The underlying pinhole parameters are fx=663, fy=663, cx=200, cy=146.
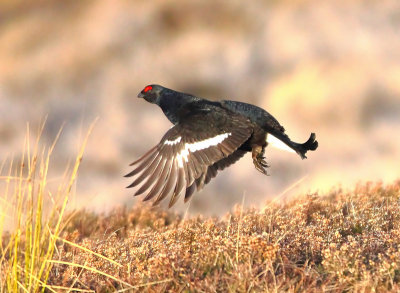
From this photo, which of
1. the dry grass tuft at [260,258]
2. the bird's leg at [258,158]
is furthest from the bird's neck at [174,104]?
the dry grass tuft at [260,258]

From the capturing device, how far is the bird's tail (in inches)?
237

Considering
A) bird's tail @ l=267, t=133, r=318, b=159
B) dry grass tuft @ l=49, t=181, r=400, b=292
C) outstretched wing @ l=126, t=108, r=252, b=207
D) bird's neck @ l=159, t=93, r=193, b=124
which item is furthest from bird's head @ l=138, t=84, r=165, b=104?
dry grass tuft @ l=49, t=181, r=400, b=292

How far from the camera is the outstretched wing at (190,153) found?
18.3 feet

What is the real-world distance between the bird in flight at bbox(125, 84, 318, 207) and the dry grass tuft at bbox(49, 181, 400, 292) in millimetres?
513

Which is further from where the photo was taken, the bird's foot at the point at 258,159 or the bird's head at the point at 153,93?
the bird's head at the point at 153,93

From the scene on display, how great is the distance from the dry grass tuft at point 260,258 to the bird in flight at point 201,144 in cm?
51

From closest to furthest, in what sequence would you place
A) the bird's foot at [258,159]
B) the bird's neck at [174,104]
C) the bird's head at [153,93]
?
the bird's foot at [258,159] → the bird's neck at [174,104] → the bird's head at [153,93]

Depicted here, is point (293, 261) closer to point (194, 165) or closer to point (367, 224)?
point (367, 224)

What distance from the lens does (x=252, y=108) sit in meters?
6.28

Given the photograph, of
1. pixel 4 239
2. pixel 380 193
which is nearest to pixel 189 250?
pixel 380 193

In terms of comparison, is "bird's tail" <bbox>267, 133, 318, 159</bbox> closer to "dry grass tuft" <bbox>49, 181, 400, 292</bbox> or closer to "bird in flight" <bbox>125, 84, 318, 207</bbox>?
"bird in flight" <bbox>125, 84, 318, 207</bbox>

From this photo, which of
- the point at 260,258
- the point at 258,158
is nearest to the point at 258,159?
the point at 258,158

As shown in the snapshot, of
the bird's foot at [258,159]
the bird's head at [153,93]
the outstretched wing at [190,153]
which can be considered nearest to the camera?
the outstretched wing at [190,153]

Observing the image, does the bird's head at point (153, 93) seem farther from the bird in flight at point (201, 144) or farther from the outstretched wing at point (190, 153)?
the outstretched wing at point (190, 153)
